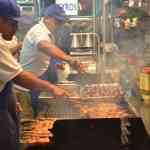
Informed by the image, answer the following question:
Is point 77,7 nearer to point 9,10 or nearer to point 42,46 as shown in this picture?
point 42,46

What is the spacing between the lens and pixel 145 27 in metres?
5.51

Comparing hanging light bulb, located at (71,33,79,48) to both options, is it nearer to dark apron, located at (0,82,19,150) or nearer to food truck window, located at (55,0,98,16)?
food truck window, located at (55,0,98,16)

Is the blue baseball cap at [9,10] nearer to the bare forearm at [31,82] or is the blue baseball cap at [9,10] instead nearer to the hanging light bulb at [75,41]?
the bare forearm at [31,82]

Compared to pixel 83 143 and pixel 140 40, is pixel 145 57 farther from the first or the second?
pixel 83 143

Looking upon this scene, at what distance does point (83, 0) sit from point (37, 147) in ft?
20.0

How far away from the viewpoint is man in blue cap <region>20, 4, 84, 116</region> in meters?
4.97

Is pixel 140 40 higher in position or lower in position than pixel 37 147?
higher

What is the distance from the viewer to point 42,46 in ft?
16.1

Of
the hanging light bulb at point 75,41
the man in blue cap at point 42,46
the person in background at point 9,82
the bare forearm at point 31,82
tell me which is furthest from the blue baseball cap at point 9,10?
the hanging light bulb at point 75,41

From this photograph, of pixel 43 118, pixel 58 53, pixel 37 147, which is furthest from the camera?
pixel 58 53

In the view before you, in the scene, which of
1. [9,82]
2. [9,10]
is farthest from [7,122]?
[9,10]

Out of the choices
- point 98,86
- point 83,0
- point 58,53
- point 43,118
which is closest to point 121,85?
A: point 98,86

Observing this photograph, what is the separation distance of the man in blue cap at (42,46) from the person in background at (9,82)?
63.8 inches

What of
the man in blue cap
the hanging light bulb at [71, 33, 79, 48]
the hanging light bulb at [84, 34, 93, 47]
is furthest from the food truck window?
the man in blue cap
